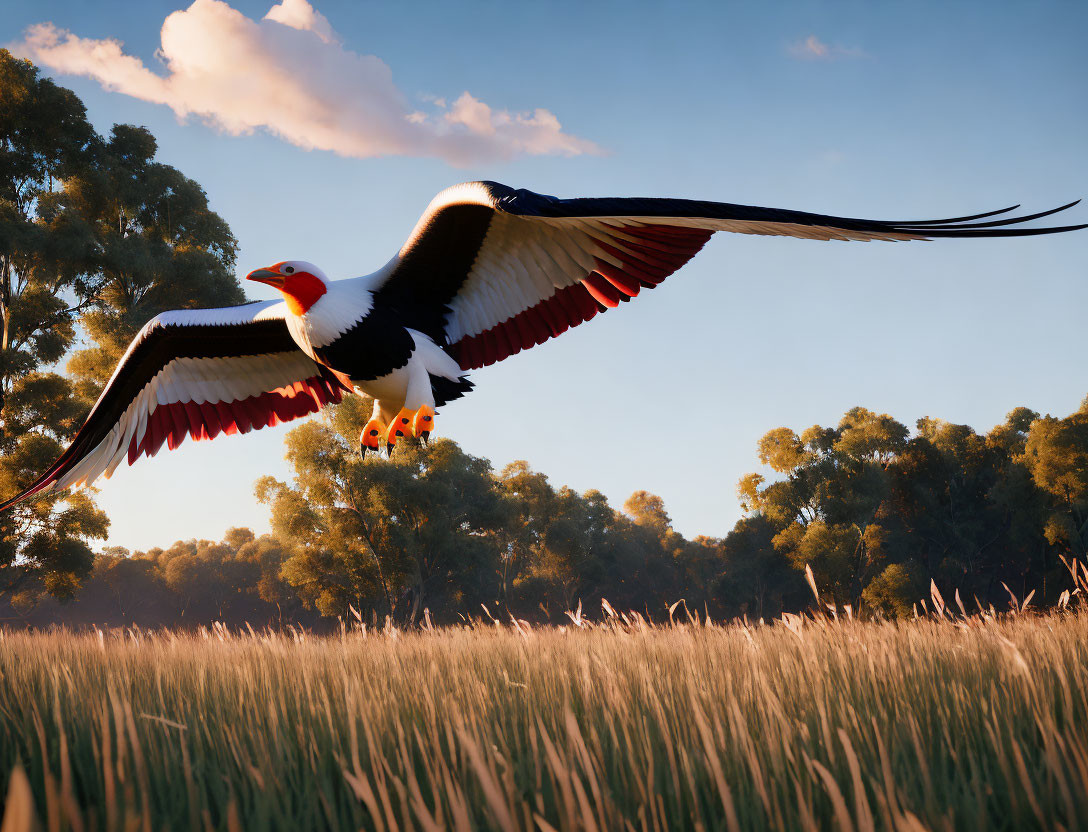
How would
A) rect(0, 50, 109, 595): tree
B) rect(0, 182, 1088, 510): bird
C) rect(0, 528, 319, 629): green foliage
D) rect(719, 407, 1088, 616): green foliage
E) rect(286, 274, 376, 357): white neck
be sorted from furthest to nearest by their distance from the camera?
1. rect(0, 528, 319, 629): green foliage
2. rect(719, 407, 1088, 616): green foliage
3. rect(0, 50, 109, 595): tree
4. rect(286, 274, 376, 357): white neck
5. rect(0, 182, 1088, 510): bird

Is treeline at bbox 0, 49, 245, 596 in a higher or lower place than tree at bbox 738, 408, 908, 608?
higher

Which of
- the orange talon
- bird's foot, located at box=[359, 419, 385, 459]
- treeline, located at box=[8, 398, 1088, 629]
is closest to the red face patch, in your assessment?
bird's foot, located at box=[359, 419, 385, 459]

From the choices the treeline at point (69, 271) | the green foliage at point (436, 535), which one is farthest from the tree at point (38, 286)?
the green foliage at point (436, 535)

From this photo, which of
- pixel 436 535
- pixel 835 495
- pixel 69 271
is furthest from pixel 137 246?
pixel 835 495

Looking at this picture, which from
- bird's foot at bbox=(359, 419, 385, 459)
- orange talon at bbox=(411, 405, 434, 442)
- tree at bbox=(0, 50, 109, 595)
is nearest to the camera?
orange talon at bbox=(411, 405, 434, 442)

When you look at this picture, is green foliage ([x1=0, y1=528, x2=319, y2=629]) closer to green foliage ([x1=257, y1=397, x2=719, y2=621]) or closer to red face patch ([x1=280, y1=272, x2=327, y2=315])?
green foliage ([x1=257, y1=397, x2=719, y2=621])

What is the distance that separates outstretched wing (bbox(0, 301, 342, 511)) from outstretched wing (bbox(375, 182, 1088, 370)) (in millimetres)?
1026

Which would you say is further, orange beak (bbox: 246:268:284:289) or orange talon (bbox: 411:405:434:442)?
orange beak (bbox: 246:268:284:289)

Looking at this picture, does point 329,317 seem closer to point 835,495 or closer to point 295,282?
point 295,282

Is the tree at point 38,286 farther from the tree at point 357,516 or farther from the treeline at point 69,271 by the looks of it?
the tree at point 357,516

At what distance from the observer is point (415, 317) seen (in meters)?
4.86

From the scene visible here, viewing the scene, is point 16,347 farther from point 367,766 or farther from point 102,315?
point 367,766

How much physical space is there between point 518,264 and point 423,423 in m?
1.37

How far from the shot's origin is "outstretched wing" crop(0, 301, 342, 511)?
17.0 feet
